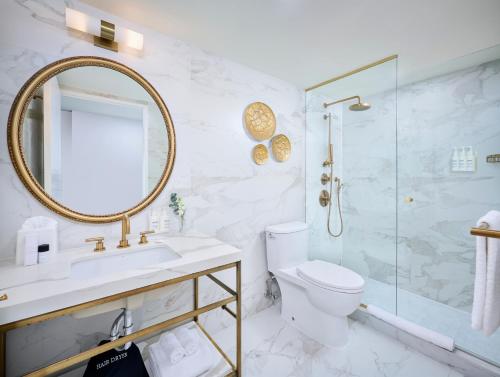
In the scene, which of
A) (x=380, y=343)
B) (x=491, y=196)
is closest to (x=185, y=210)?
(x=380, y=343)

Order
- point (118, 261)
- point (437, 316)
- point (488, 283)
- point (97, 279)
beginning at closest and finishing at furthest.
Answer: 1. point (97, 279)
2. point (488, 283)
3. point (118, 261)
4. point (437, 316)

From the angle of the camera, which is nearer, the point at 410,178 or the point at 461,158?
the point at 461,158

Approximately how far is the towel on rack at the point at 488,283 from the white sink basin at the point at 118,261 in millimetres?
1486

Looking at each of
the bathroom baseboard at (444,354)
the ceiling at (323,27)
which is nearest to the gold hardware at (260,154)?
the ceiling at (323,27)

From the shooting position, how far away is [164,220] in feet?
5.12

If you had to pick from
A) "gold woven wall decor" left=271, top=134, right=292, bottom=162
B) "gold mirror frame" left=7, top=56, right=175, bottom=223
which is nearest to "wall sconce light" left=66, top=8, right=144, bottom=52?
"gold mirror frame" left=7, top=56, right=175, bottom=223

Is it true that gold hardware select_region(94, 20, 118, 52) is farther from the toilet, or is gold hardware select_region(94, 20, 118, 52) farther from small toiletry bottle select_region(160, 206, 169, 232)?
the toilet

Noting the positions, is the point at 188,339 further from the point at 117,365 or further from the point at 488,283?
the point at 488,283

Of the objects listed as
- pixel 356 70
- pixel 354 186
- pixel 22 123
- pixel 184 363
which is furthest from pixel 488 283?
pixel 22 123

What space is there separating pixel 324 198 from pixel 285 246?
791 mm

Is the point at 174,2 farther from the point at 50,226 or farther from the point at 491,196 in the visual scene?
the point at 491,196

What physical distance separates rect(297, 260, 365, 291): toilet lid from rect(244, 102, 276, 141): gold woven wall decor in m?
1.20

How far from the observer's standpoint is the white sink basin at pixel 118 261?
1170 millimetres

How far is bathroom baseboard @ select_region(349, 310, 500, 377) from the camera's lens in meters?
1.44
